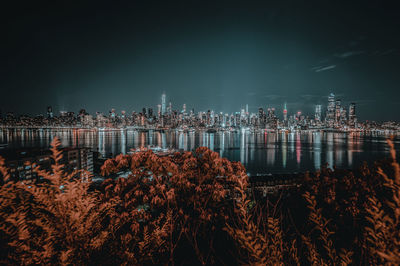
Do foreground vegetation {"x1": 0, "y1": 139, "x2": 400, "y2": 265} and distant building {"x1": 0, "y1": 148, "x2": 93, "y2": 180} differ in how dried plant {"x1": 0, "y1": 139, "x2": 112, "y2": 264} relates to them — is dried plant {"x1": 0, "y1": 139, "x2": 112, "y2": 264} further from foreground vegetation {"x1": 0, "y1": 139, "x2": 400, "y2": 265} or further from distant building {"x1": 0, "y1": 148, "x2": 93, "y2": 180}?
distant building {"x1": 0, "y1": 148, "x2": 93, "y2": 180}

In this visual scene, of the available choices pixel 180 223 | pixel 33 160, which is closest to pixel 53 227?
pixel 180 223

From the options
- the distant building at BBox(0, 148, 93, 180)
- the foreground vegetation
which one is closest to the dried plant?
the foreground vegetation

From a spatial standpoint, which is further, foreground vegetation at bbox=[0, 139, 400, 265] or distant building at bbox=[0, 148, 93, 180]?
distant building at bbox=[0, 148, 93, 180]

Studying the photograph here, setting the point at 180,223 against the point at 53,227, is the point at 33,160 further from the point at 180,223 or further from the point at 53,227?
the point at 53,227

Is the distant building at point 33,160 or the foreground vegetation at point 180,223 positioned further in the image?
the distant building at point 33,160

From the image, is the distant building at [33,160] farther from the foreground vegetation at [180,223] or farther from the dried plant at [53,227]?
the dried plant at [53,227]

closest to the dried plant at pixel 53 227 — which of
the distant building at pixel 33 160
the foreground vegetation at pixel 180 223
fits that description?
the foreground vegetation at pixel 180 223

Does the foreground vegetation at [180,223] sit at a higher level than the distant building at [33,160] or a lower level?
higher

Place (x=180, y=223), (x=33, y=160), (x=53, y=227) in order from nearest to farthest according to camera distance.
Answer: (x=53, y=227), (x=180, y=223), (x=33, y=160)

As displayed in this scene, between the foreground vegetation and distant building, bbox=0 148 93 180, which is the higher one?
the foreground vegetation

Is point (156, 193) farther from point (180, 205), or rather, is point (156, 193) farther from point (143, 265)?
point (143, 265)
